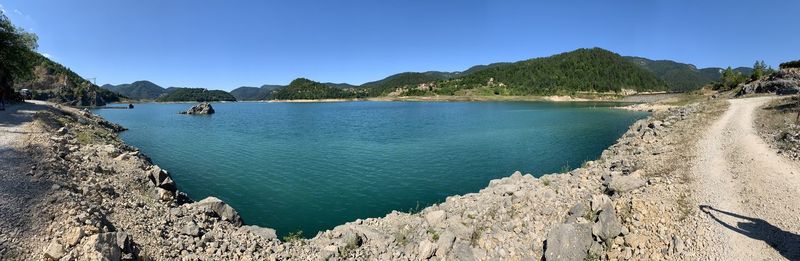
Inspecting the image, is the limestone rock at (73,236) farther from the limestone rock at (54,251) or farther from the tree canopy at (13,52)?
the tree canopy at (13,52)

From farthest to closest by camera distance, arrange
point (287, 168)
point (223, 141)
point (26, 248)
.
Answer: point (223, 141) < point (287, 168) < point (26, 248)

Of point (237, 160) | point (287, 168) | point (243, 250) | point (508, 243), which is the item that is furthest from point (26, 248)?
point (237, 160)

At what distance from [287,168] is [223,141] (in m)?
23.4

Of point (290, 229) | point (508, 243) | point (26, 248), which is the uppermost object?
point (26, 248)

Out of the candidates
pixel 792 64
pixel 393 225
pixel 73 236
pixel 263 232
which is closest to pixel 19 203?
pixel 73 236

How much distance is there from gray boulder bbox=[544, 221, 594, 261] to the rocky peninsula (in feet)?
0.13

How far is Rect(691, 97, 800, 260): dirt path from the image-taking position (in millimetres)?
10375

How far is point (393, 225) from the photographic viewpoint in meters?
16.5

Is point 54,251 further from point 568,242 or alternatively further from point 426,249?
point 568,242

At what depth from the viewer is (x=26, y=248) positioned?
10016 mm

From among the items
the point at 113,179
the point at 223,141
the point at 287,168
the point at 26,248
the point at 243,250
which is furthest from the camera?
the point at 223,141

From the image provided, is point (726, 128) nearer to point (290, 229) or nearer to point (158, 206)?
point (290, 229)

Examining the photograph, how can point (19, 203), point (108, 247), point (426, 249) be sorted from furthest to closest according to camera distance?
1. point (426, 249)
2. point (19, 203)
3. point (108, 247)

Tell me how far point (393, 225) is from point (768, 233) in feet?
41.8
